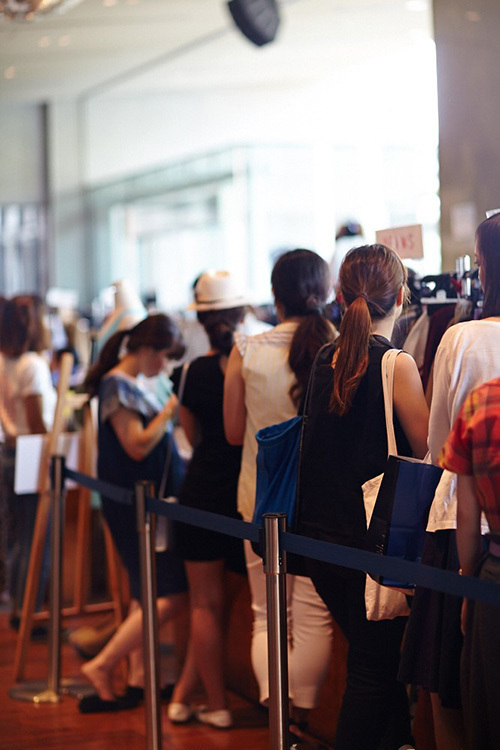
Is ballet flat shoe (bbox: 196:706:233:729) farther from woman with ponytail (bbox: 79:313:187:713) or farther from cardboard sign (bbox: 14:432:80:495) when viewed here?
cardboard sign (bbox: 14:432:80:495)

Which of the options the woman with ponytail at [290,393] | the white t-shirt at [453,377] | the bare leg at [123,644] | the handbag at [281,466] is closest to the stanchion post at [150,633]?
the woman with ponytail at [290,393]

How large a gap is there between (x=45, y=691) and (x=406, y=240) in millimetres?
2272

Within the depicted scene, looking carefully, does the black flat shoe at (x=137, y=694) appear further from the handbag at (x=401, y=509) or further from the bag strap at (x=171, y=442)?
the handbag at (x=401, y=509)

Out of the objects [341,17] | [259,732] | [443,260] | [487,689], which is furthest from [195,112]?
[487,689]

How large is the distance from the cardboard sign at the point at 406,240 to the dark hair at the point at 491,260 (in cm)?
109

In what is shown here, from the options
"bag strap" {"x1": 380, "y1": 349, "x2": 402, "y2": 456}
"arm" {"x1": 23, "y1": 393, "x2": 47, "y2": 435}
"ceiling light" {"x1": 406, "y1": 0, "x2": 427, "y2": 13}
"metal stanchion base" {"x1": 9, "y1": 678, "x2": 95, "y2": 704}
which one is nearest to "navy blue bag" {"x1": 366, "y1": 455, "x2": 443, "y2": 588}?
"bag strap" {"x1": 380, "y1": 349, "x2": 402, "y2": 456}

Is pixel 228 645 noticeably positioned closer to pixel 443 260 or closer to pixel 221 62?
pixel 443 260

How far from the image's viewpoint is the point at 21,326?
5.39 metres

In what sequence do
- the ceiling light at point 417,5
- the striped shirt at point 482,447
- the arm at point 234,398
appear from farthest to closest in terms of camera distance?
the ceiling light at point 417,5 < the arm at point 234,398 < the striped shirt at point 482,447

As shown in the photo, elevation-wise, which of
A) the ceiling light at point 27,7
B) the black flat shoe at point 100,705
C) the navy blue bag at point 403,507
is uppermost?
the ceiling light at point 27,7

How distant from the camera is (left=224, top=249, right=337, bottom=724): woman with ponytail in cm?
322

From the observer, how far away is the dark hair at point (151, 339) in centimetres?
409

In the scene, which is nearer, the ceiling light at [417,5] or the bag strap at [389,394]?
the bag strap at [389,394]

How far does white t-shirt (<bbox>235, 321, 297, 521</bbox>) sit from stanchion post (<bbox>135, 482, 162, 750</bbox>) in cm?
35
